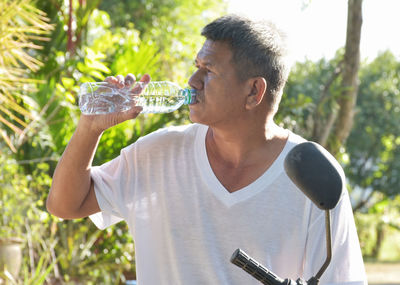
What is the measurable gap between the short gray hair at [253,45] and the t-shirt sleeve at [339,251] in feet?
1.44

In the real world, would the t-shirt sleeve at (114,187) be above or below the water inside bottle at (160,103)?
below

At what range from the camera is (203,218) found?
193 centimetres

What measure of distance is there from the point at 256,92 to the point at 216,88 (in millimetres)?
150

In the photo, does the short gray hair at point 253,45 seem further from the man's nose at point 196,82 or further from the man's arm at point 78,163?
the man's arm at point 78,163

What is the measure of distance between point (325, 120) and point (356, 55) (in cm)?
58

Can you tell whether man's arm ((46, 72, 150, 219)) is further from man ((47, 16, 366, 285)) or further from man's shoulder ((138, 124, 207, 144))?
man's shoulder ((138, 124, 207, 144))

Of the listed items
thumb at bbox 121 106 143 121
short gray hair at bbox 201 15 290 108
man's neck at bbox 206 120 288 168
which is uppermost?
short gray hair at bbox 201 15 290 108

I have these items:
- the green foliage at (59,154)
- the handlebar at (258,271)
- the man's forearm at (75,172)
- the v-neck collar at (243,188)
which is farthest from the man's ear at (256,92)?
the green foliage at (59,154)

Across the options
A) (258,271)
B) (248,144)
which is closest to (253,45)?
(248,144)

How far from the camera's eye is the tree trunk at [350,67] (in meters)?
4.89

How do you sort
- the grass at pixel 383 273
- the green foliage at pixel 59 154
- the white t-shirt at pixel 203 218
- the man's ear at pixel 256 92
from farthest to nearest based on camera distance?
1. the grass at pixel 383 273
2. the green foliage at pixel 59 154
3. the man's ear at pixel 256 92
4. the white t-shirt at pixel 203 218

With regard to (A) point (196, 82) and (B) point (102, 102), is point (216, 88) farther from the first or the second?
(B) point (102, 102)

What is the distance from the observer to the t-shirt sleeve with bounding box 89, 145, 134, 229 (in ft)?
6.55

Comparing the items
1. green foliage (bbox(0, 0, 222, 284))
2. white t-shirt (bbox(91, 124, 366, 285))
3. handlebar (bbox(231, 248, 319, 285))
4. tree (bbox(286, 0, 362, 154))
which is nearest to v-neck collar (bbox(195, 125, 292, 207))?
white t-shirt (bbox(91, 124, 366, 285))
